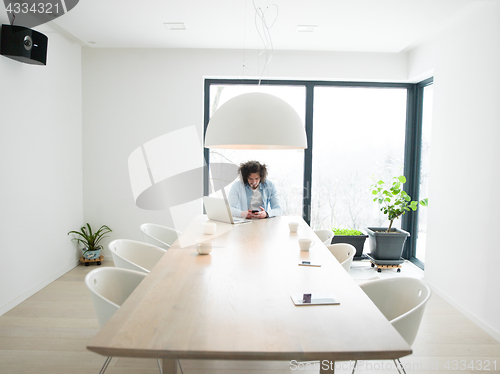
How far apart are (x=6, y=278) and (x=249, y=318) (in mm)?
2836

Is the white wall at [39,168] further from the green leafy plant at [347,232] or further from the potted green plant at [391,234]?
the potted green plant at [391,234]

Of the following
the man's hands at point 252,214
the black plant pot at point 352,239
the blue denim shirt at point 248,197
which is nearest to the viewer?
the man's hands at point 252,214

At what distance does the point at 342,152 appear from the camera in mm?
5070

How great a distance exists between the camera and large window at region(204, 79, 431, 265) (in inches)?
197

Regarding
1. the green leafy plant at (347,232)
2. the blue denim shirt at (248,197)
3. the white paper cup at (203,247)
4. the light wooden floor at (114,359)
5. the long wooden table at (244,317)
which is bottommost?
the light wooden floor at (114,359)

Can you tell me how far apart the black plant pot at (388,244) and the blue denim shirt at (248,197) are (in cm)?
153

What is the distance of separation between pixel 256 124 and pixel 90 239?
3418 millimetres

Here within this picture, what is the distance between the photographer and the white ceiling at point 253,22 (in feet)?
10.5

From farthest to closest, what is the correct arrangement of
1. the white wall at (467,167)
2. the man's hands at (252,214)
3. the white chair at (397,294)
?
1. the man's hands at (252,214)
2. the white wall at (467,167)
3. the white chair at (397,294)

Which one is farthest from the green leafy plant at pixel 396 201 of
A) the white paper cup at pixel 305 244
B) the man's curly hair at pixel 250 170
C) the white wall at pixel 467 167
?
the white paper cup at pixel 305 244

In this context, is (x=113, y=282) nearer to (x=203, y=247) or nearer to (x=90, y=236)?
(x=203, y=247)

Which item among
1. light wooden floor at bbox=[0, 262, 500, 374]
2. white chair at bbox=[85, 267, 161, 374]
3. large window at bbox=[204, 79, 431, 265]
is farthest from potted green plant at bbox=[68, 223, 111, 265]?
white chair at bbox=[85, 267, 161, 374]

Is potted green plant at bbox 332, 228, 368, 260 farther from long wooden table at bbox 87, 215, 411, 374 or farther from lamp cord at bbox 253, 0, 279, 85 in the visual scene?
long wooden table at bbox 87, 215, 411, 374

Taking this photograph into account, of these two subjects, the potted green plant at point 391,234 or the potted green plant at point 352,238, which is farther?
the potted green plant at point 352,238
